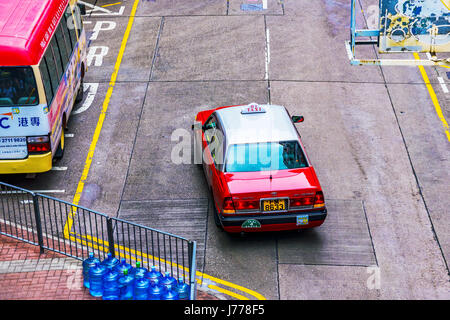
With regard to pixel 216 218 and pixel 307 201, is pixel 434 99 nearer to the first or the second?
pixel 307 201

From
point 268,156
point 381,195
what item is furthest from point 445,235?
point 268,156

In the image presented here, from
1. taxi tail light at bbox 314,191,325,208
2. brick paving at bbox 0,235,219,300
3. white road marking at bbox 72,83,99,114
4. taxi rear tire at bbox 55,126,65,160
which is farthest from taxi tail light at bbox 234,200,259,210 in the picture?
white road marking at bbox 72,83,99,114

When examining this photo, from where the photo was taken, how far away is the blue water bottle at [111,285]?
10430 millimetres

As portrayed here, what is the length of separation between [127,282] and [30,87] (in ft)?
14.8

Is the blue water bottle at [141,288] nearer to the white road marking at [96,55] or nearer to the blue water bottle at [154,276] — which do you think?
the blue water bottle at [154,276]

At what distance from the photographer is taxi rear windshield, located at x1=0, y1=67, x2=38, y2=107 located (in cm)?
1283

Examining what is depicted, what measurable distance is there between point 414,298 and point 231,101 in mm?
7202

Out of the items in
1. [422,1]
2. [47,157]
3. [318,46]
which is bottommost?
[318,46]

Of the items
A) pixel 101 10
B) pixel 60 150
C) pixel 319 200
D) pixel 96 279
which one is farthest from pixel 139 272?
pixel 101 10

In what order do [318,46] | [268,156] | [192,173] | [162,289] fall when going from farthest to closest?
[318,46]
[192,173]
[268,156]
[162,289]

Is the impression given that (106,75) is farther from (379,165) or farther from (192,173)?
(379,165)

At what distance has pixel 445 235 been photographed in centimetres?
1248

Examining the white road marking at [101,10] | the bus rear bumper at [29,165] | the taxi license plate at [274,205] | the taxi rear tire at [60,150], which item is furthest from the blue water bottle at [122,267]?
the white road marking at [101,10]

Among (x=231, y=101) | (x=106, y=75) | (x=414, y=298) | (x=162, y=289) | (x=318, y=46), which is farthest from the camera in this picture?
(x=318, y=46)
